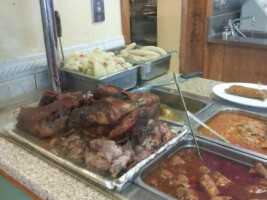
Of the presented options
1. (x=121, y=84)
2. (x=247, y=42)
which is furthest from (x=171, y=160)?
(x=247, y=42)

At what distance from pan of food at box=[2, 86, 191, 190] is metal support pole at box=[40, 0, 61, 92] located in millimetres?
225

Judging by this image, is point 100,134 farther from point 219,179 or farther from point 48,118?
point 219,179

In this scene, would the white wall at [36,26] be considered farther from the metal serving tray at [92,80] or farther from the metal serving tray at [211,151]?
the metal serving tray at [211,151]

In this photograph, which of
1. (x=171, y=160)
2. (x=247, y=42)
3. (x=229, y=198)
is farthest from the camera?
(x=247, y=42)

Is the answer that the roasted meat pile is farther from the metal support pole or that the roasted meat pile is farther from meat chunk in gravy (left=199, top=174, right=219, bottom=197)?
the metal support pole

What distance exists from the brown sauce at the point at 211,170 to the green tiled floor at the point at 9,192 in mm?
330

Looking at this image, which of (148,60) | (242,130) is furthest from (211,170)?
(148,60)

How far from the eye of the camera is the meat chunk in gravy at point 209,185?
0.61 meters

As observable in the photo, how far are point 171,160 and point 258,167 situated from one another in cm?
21

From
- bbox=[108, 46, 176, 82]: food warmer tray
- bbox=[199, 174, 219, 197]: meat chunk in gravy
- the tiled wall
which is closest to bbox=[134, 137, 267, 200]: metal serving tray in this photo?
bbox=[199, 174, 219, 197]: meat chunk in gravy

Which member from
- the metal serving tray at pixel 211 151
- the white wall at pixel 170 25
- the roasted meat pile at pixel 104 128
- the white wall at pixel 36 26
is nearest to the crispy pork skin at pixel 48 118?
the roasted meat pile at pixel 104 128

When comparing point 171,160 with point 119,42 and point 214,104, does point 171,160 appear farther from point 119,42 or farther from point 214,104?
point 119,42

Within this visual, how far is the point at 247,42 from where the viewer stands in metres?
2.13

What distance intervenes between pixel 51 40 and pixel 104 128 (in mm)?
448
